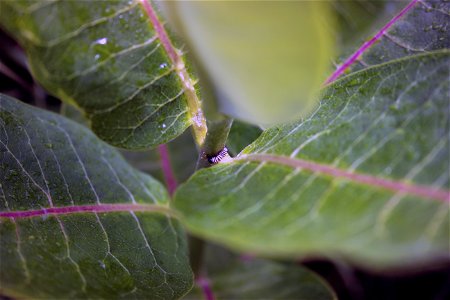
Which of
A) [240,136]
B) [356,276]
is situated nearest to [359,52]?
[240,136]

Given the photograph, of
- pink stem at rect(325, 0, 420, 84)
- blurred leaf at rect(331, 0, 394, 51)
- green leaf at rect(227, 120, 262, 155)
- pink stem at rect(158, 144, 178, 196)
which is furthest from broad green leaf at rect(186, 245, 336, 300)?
blurred leaf at rect(331, 0, 394, 51)

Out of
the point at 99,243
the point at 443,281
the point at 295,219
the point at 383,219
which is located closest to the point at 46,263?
the point at 99,243

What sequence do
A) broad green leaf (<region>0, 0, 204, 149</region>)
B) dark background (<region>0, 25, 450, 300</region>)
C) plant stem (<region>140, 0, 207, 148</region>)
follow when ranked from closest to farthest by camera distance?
1. broad green leaf (<region>0, 0, 204, 149</region>)
2. plant stem (<region>140, 0, 207, 148</region>)
3. dark background (<region>0, 25, 450, 300</region>)

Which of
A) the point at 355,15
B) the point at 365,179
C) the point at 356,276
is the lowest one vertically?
the point at 356,276

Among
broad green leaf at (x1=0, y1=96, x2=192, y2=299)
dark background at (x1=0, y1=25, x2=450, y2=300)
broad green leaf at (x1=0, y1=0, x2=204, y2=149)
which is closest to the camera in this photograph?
broad green leaf at (x1=0, y1=0, x2=204, y2=149)

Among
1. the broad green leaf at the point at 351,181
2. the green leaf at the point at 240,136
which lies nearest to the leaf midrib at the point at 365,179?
the broad green leaf at the point at 351,181

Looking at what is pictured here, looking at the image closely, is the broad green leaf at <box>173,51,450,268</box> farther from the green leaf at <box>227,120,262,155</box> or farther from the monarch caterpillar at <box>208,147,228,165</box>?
the green leaf at <box>227,120,262,155</box>

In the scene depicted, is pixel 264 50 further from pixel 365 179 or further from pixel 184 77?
pixel 184 77
